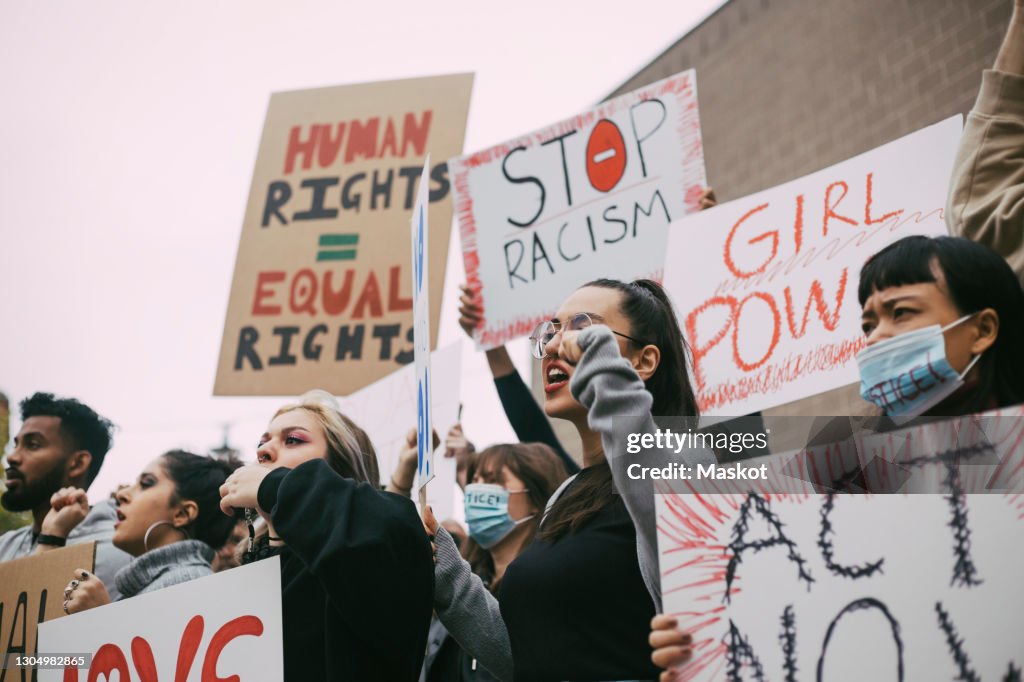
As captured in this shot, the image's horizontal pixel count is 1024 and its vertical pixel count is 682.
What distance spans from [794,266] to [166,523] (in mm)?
2017

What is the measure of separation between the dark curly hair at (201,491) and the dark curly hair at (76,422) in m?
0.64

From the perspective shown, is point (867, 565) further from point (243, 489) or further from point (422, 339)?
point (243, 489)

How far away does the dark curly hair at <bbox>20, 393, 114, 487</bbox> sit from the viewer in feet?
12.3

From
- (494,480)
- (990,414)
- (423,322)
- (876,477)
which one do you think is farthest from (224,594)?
(990,414)

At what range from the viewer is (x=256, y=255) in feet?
16.5

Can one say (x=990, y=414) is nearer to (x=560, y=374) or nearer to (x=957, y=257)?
(x=957, y=257)

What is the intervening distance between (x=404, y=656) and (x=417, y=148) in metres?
3.45

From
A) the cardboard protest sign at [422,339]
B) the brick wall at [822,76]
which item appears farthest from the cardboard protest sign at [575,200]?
the brick wall at [822,76]

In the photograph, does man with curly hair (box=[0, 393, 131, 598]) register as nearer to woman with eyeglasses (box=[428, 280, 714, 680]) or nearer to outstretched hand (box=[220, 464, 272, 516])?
outstretched hand (box=[220, 464, 272, 516])

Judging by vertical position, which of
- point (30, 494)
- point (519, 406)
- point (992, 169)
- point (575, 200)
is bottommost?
point (30, 494)

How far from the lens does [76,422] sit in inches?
148

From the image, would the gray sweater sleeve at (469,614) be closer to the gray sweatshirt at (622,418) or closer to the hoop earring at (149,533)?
the gray sweatshirt at (622,418)

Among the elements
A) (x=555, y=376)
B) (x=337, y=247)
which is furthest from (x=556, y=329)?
(x=337, y=247)

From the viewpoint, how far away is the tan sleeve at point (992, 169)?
204 centimetres
